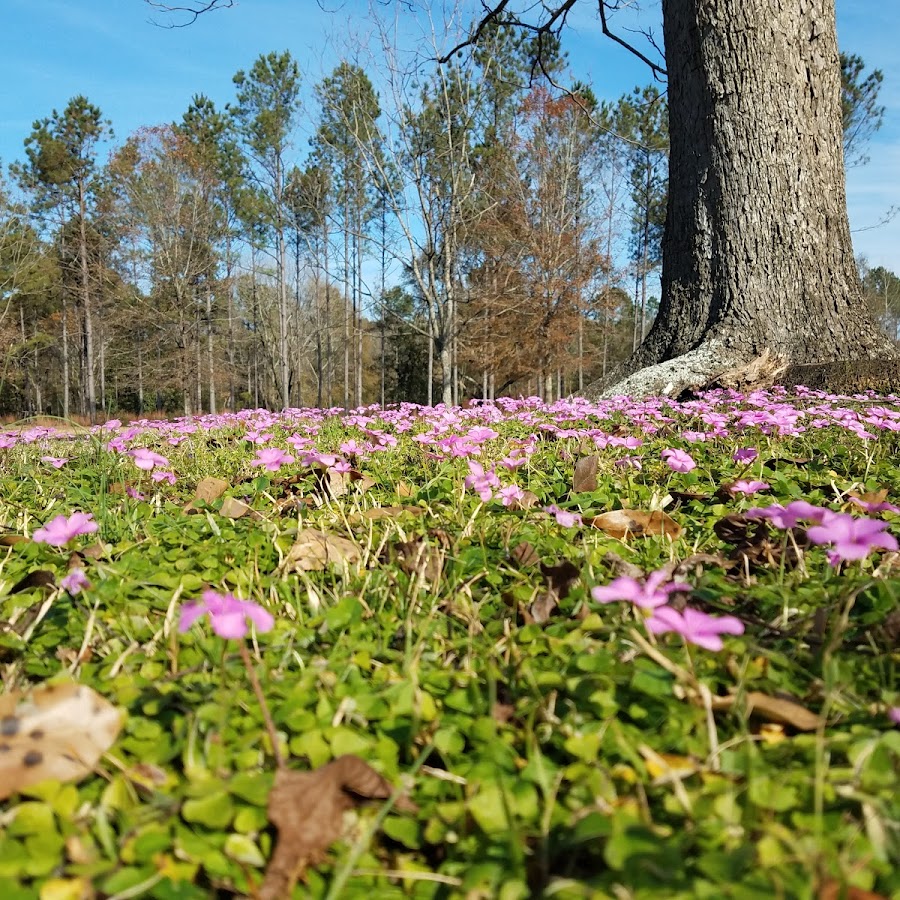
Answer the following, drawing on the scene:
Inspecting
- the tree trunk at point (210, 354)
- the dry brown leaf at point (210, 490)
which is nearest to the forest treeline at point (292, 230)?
the tree trunk at point (210, 354)

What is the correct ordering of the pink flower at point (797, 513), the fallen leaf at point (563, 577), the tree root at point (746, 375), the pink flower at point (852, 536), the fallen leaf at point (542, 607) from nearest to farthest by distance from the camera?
the pink flower at point (852, 536)
the pink flower at point (797, 513)
the fallen leaf at point (542, 607)
the fallen leaf at point (563, 577)
the tree root at point (746, 375)

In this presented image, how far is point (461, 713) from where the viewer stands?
931mm

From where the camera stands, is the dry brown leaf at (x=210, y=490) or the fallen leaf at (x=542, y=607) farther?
the dry brown leaf at (x=210, y=490)

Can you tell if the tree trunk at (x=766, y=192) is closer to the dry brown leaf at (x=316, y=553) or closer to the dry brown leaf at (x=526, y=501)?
the dry brown leaf at (x=526, y=501)

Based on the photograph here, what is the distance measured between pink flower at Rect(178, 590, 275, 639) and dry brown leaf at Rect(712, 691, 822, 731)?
664mm

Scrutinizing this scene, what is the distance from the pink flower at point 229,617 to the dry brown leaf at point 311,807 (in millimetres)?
186

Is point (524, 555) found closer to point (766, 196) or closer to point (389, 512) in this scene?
point (389, 512)

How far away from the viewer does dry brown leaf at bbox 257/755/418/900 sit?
2.15 ft

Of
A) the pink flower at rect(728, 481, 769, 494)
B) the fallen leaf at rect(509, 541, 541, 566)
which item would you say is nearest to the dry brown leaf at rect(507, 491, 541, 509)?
the fallen leaf at rect(509, 541, 541, 566)

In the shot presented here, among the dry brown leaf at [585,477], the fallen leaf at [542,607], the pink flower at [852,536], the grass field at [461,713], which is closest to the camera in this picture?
the grass field at [461,713]

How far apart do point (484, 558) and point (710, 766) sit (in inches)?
30.8

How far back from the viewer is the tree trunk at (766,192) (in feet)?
15.8

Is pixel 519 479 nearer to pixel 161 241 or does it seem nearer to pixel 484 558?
pixel 484 558

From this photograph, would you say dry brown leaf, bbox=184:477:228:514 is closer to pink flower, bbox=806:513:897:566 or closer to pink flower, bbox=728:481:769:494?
pink flower, bbox=728:481:769:494
